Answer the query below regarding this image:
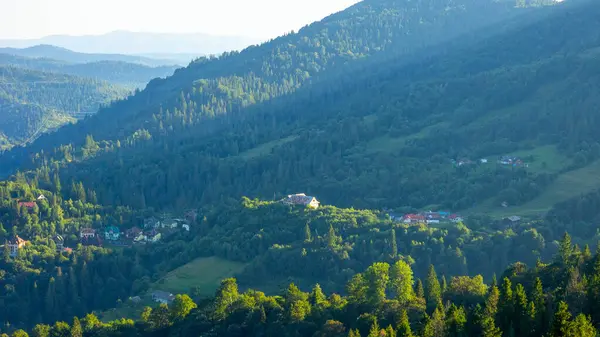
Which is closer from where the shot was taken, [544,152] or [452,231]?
[452,231]

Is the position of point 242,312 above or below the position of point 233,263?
above

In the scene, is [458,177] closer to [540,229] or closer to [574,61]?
[540,229]

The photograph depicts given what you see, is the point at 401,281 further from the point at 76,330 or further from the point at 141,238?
the point at 141,238

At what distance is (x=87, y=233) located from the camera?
320 feet

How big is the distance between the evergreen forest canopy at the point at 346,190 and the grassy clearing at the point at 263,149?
784 millimetres

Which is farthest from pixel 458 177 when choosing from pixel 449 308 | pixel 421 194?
pixel 449 308

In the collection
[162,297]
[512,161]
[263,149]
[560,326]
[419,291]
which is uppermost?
[560,326]

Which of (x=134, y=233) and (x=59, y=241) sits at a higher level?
(x=59, y=241)

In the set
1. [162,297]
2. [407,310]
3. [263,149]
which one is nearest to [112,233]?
[162,297]

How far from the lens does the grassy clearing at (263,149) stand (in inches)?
5037

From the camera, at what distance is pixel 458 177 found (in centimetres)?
10162

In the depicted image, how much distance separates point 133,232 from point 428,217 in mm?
34757

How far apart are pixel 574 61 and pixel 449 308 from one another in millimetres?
87226

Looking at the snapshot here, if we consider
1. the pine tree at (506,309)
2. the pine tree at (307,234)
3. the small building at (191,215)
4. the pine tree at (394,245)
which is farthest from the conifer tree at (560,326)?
the small building at (191,215)
